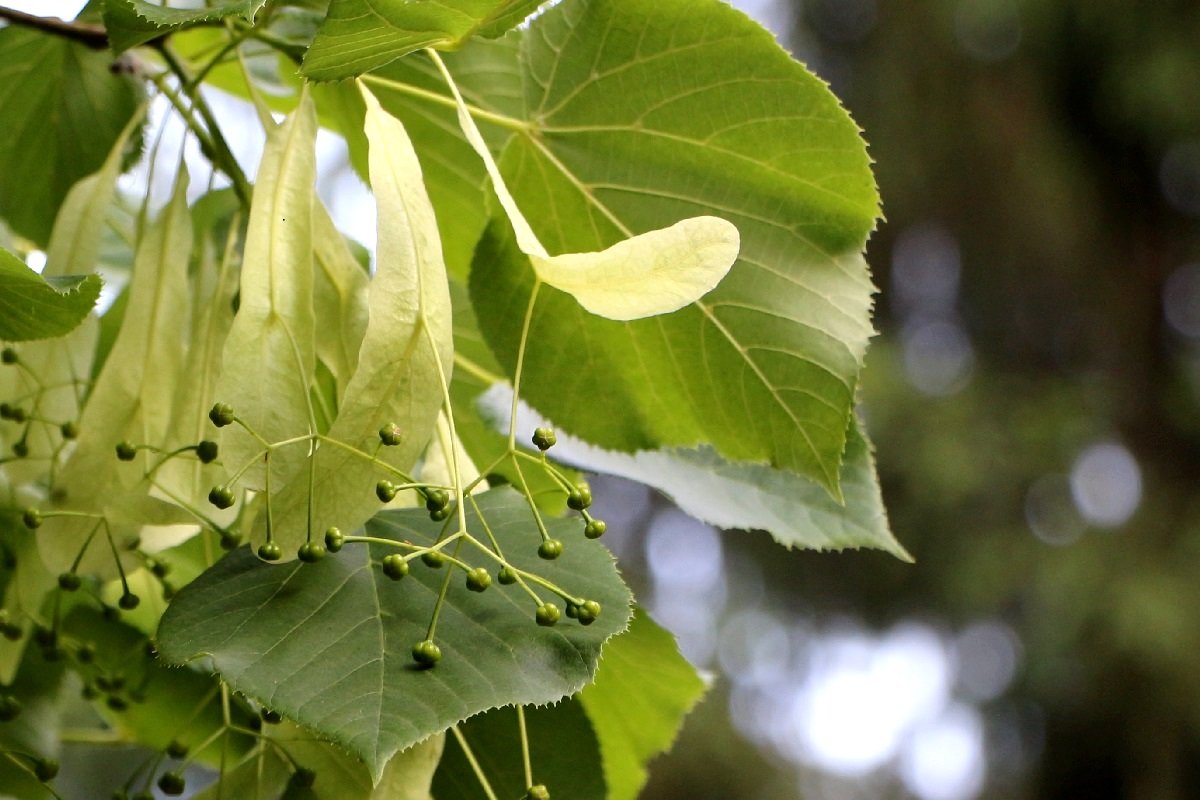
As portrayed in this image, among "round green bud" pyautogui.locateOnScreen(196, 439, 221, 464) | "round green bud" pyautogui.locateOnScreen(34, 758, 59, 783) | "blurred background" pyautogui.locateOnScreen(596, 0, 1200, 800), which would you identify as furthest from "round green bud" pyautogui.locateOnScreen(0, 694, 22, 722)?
"blurred background" pyautogui.locateOnScreen(596, 0, 1200, 800)

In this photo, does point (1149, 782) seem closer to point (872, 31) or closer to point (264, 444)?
point (872, 31)

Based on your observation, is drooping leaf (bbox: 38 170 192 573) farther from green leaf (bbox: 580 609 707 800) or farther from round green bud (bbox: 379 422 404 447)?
A: green leaf (bbox: 580 609 707 800)

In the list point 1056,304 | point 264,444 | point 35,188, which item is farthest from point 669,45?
point 1056,304

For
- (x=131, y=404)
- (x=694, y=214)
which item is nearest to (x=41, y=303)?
(x=131, y=404)

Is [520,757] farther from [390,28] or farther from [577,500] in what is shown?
[390,28]

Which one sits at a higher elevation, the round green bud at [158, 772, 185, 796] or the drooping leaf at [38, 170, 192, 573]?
the drooping leaf at [38, 170, 192, 573]

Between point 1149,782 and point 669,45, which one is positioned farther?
point 1149,782

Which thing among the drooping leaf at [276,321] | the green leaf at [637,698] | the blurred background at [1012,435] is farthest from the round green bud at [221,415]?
the blurred background at [1012,435]
